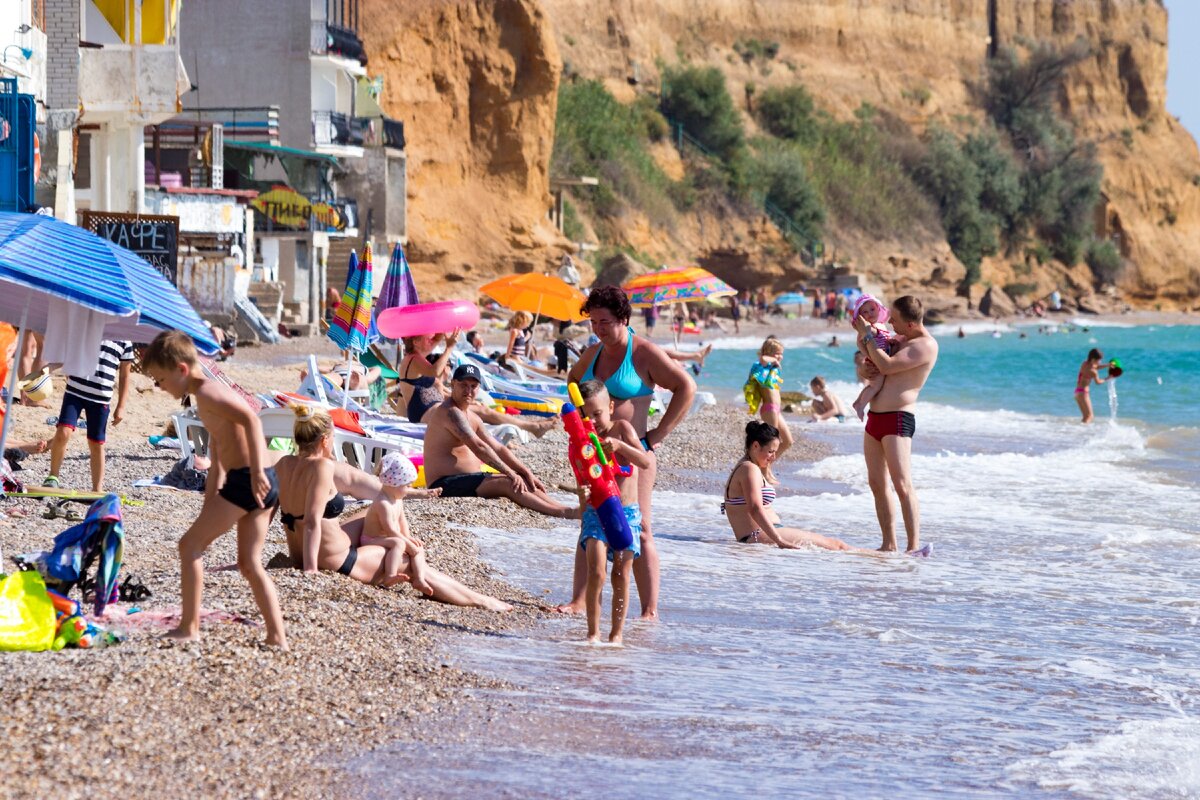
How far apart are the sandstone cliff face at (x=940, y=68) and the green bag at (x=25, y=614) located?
2282 inches

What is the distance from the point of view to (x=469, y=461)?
10.0m

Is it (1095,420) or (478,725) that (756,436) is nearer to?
(478,725)

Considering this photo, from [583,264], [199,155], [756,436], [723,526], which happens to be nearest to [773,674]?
[756,436]

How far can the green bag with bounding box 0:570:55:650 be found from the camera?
4.98 metres

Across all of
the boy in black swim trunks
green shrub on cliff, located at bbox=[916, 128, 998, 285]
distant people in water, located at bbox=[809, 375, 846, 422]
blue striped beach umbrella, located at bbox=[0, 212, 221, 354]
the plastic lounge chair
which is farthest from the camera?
green shrub on cliff, located at bbox=[916, 128, 998, 285]

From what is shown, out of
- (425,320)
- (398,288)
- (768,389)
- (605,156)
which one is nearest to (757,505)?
(425,320)

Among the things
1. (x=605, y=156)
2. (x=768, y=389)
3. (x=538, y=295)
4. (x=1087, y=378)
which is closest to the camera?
(x=768, y=389)

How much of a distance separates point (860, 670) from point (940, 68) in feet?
277

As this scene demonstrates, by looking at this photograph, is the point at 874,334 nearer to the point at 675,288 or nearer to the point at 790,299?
the point at 675,288

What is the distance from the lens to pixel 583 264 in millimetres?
48594

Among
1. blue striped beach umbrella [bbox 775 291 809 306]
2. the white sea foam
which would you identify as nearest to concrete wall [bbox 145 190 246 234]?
the white sea foam

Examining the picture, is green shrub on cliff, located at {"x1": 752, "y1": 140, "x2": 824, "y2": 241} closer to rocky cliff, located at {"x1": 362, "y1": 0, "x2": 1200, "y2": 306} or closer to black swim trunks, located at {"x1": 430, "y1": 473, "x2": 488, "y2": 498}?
rocky cliff, located at {"x1": 362, "y1": 0, "x2": 1200, "y2": 306}

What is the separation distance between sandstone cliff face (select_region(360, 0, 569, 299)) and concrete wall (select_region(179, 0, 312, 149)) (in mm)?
5429

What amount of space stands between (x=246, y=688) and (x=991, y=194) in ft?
250
